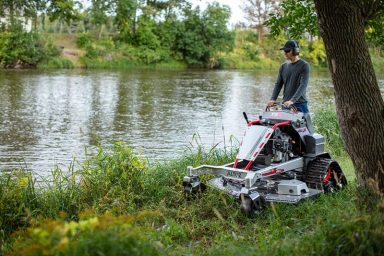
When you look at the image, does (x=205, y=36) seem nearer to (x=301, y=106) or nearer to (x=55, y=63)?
(x=55, y=63)

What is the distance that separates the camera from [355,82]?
17.0ft

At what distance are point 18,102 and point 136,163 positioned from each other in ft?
49.7

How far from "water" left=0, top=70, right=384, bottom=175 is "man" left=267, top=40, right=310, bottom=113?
2.50 meters

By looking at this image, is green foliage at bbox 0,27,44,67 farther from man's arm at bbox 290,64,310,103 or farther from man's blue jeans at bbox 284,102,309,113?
man's arm at bbox 290,64,310,103

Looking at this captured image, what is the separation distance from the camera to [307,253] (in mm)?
4035

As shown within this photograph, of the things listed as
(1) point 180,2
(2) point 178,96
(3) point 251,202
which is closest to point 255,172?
(3) point 251,202

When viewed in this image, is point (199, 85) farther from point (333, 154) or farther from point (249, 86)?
point (333, 154)

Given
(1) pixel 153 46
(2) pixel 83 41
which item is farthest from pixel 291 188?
(1) pixel 153 46

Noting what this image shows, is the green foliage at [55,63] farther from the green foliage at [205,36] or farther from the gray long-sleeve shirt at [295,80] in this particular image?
the gray long-sleeve shirt at [295,80]

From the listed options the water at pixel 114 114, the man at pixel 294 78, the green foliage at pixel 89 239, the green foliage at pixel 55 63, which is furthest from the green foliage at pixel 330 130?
the green foliage at pixel 55 63

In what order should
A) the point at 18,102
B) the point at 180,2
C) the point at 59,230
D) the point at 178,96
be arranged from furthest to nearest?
1. the point at 178,96
2. the point at 18,102
3. the point at 180,2
4. the point at 59,230

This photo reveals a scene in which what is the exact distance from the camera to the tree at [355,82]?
5.11m

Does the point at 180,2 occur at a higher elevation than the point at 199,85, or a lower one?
higher

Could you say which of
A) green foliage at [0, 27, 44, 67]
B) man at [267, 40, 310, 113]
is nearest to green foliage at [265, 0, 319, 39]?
man at [267, 40, 310, 113]
